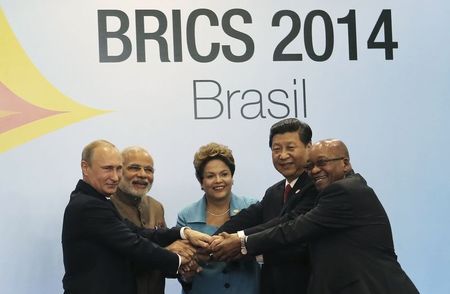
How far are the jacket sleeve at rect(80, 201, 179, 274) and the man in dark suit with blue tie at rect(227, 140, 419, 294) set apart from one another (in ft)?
2.21

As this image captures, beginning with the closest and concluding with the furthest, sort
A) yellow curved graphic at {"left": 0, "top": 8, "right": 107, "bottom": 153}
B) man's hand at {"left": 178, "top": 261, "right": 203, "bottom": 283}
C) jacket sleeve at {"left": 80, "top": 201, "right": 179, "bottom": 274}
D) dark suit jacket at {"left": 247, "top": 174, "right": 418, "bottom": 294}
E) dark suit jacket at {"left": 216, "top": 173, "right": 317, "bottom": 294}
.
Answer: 1. dark suit jacket at {"left": 247, "top": 174, "right": 418, "bottom": 294}
2. jacket sleeve at {"left": 80, "top": 201, "right": 179, "bottom": 274}
3. dark suit jacket at {"left": 216, "top": 173, "right": 317, "bottom": 294}
4. man's hand at {"left": 178, "top": 261, "right": 203, "bottom": 283}
5. yellow curved graphic at {"left": 0, "top": 8, "right": 107, "bottom": 153}

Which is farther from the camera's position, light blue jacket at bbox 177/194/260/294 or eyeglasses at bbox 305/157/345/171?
light blue jacket at bbox 177/194/260/294

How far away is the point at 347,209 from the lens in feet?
9.27

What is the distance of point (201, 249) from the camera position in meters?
3.28

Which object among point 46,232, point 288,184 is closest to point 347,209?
point 288,184

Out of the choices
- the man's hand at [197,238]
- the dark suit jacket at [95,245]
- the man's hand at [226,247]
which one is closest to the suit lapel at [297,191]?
the man's hand at [226,247]

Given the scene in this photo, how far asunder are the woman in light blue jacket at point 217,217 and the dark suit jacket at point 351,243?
510mm

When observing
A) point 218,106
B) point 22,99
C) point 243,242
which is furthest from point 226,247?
point 22,99

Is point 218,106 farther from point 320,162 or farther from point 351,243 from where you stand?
point 351,243

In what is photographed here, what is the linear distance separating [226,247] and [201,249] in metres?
0.17

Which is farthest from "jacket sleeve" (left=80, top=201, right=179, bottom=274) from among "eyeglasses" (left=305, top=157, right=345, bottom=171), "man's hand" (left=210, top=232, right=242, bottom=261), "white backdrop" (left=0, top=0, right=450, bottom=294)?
"white backdrop" (left=0, top=0, right=450, bottom=294)

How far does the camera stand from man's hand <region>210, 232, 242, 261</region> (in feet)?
10.4

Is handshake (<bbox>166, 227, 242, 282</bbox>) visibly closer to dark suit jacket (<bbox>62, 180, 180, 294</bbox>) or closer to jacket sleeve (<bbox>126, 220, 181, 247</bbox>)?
jacket sleeve (<bbox>126, 220, 181, 247</bbox>)

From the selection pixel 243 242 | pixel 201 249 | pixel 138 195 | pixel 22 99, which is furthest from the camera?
pixel 22 99
